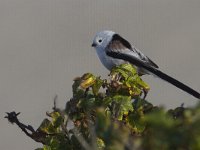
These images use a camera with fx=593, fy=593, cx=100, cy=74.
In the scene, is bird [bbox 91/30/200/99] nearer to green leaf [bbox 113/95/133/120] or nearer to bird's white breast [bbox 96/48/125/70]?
bird's white breast [bbox 96/48/125/70]

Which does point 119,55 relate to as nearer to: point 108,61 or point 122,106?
point 108,61

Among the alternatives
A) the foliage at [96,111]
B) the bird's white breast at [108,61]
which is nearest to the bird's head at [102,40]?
the bird's white breast at [108,61]

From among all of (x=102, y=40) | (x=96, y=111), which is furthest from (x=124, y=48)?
(x=96, y=111)

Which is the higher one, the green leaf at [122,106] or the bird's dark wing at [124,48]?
the bird's dark wing at [124,48]

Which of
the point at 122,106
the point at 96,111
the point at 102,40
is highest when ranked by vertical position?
the point at 102,40

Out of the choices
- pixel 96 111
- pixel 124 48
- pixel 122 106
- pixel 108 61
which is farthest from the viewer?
pixel 124 48

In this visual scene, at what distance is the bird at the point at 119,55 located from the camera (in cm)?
654

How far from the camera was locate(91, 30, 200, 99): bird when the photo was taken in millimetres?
6535

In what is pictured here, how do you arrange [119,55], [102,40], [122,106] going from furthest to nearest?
[102,40]
[119,55]
[122,106]

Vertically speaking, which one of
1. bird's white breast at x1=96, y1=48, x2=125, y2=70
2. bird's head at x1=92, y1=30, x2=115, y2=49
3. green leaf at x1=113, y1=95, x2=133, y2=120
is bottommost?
green leaf at x1=113, y1=95, x2=133, y2=120

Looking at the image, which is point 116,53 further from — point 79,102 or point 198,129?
point 198,129

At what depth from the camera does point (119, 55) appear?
6672 mm

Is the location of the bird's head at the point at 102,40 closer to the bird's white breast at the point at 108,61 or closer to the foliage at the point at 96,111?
the bird's white breast at the point at 108,61

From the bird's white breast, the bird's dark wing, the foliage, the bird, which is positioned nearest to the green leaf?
the foliage
